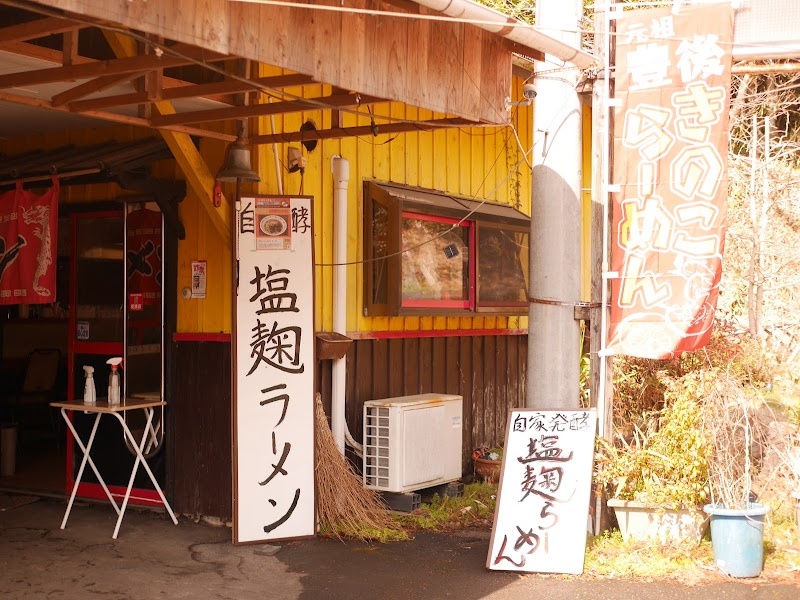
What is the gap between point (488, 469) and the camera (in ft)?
32.8

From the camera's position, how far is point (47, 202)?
8.12 metres

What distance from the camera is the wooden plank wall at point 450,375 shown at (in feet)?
29.4

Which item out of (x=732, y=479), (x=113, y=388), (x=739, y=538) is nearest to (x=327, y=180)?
(x=113, y=388)

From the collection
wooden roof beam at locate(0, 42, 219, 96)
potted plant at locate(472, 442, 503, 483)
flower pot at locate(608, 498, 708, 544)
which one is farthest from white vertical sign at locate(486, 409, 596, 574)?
wooden roof beam at locate(0, 42, 219, 96)

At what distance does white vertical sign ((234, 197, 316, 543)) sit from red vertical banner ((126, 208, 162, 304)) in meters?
1.23

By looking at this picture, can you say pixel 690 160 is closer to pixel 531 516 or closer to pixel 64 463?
pixel 531 516

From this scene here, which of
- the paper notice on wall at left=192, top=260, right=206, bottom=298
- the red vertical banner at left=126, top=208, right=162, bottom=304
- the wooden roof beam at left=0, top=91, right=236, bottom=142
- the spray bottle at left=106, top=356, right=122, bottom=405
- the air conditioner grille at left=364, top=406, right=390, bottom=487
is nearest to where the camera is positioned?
the wooden roof beam at left=0, top=91, right=236, bottom=142

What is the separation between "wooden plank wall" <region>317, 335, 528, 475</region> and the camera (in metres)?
8.95

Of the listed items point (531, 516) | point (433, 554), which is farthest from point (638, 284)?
point (433, 554)

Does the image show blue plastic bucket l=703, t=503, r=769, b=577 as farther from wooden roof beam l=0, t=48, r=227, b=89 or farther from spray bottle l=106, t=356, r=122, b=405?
spray bottle l=106, t=356, r=122, b=405

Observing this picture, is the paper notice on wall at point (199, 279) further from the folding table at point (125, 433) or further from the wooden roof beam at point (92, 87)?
the wooden roof beam at point (92, 87)

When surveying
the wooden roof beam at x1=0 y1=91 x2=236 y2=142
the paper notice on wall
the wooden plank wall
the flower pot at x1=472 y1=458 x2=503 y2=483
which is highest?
the wooden roof beam at x1=0 y1=91 x2=236 y2=142

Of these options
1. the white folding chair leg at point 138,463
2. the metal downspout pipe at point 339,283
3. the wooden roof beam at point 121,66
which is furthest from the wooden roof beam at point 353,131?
the white folding chair leg at point 138,463

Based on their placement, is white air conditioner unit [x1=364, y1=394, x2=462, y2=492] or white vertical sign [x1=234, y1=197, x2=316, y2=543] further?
white air conditioner unit [x1=364, y1=394, x2=462, y2=492]
